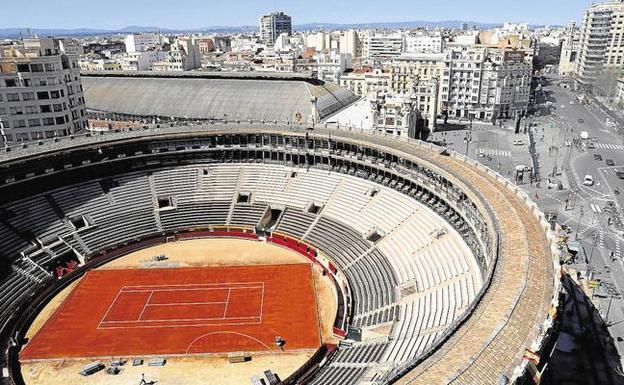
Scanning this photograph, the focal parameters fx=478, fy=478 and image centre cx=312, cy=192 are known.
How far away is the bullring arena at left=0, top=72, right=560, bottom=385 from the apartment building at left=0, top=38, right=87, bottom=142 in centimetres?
1643

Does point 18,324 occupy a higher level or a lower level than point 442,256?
lower

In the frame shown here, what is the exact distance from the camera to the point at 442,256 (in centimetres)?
5641

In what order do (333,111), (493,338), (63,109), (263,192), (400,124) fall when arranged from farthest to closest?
1. (333,111)
2. (400,124)
3. (63,109)
4. (263,192)
5. (493,338)

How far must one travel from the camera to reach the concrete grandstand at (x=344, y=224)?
3712 centimetres

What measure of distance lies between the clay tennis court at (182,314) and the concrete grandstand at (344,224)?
396 centimetres

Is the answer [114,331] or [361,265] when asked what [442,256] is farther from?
[114,331]

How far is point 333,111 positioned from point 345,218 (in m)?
57.0

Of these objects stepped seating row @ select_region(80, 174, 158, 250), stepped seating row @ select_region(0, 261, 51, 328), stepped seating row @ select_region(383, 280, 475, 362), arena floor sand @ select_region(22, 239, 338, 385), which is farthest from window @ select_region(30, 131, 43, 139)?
stepped seating row @ select_region(383, 280, 475, 362)

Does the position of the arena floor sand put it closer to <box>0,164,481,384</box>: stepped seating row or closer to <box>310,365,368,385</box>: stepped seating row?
<box>0,164,481,384</box>: stepped seating row

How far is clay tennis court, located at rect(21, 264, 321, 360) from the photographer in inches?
2062

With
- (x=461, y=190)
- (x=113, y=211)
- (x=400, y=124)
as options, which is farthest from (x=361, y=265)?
(x=400, y=124)

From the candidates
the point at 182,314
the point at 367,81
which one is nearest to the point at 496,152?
the point at 367,81

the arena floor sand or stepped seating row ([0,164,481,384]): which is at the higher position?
stepped seating row ([0,164,481,384])

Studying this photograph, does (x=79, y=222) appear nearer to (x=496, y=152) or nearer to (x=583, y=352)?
(x=583, y=352)
